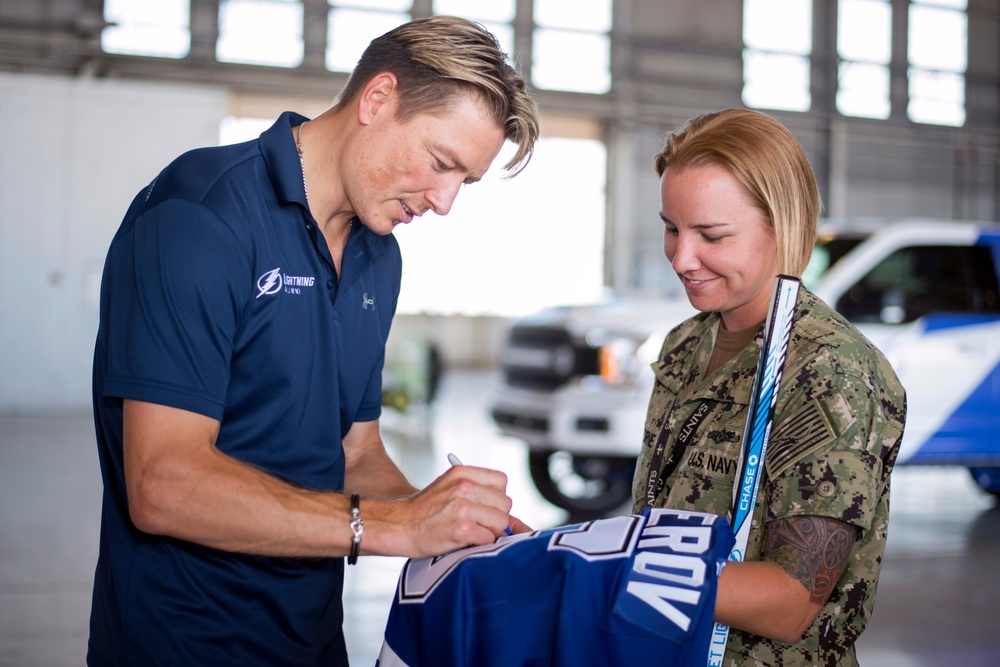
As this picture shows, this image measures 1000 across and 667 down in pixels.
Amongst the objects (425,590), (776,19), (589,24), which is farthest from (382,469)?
(776,19)

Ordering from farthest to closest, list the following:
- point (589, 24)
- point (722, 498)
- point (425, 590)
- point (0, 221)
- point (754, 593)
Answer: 1. point (589, 24)
2. point (0, 221)
3. point (722, 498)
4. point (425, 590)
5. point (754, 593)

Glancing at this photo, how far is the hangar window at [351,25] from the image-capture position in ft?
54.0

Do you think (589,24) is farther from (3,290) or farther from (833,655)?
(833,655)

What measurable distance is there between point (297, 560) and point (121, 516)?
0.31 meters

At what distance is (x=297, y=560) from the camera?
1666 millimetres

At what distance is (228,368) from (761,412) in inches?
31.4

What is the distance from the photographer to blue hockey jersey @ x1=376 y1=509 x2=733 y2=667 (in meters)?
1.26

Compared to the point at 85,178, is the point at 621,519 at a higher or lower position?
lower

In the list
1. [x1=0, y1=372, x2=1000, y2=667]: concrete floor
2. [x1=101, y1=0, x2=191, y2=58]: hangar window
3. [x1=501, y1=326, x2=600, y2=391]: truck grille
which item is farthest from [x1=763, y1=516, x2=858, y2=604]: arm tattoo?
[x1=101, y1=0, x2=191, y2=58]: hangar window

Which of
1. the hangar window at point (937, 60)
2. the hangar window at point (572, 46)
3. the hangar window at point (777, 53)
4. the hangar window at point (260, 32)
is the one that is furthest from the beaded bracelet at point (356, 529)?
the hangar window at point (937, 60)

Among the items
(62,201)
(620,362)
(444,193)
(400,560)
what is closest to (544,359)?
(620,362)

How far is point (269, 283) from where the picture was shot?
153cm

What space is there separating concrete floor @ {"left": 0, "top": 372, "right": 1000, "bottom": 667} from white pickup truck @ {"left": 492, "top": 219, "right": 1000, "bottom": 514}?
563 millimetres

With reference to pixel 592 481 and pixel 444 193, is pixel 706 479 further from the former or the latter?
pixel 592 481
